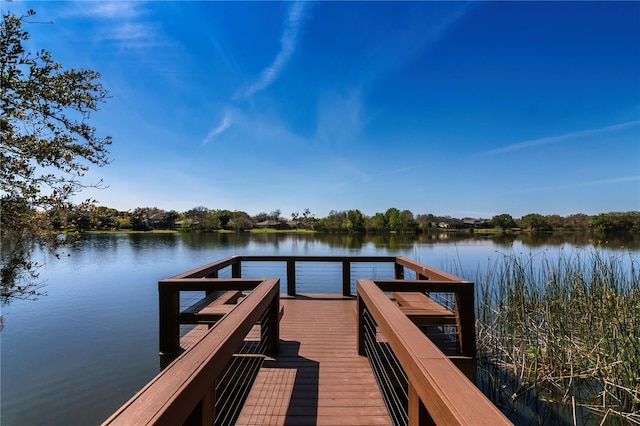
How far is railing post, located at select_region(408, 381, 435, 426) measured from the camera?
41.4 inches

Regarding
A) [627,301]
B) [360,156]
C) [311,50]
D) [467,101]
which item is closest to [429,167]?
[360,156]

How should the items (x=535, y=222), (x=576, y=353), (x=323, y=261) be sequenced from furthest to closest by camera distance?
(x=535, y=222)
(x=323, y=261)
(x=576, y=353)

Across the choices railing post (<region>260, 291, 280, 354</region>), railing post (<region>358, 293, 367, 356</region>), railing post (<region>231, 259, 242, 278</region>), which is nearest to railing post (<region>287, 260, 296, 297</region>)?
railing post (<region>231, 259, 242, 278</region>)

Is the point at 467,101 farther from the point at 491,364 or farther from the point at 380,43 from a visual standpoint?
the point at 491,364

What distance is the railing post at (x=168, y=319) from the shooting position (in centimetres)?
279

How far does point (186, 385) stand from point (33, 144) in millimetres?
4625

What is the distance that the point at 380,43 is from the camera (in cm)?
827

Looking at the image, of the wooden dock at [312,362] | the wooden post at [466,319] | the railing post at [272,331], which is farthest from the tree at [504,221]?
the railing post at [272,331]

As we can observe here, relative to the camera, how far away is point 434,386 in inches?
34.4

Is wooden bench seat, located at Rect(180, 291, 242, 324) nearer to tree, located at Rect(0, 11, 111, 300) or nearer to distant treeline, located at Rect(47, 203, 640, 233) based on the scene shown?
tree, located at Rect(0, 11, 111, 300)

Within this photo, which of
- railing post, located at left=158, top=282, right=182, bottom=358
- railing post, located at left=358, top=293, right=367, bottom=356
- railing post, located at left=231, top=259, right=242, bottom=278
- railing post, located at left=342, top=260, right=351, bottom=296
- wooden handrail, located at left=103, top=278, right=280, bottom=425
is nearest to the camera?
wooden handrail, located at left=103, top=278, right=280, bottom=425

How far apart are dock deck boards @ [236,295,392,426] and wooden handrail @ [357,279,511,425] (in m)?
0.85

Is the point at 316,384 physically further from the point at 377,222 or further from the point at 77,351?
the point at 377,222

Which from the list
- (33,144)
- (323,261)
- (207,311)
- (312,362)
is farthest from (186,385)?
(33,144)
